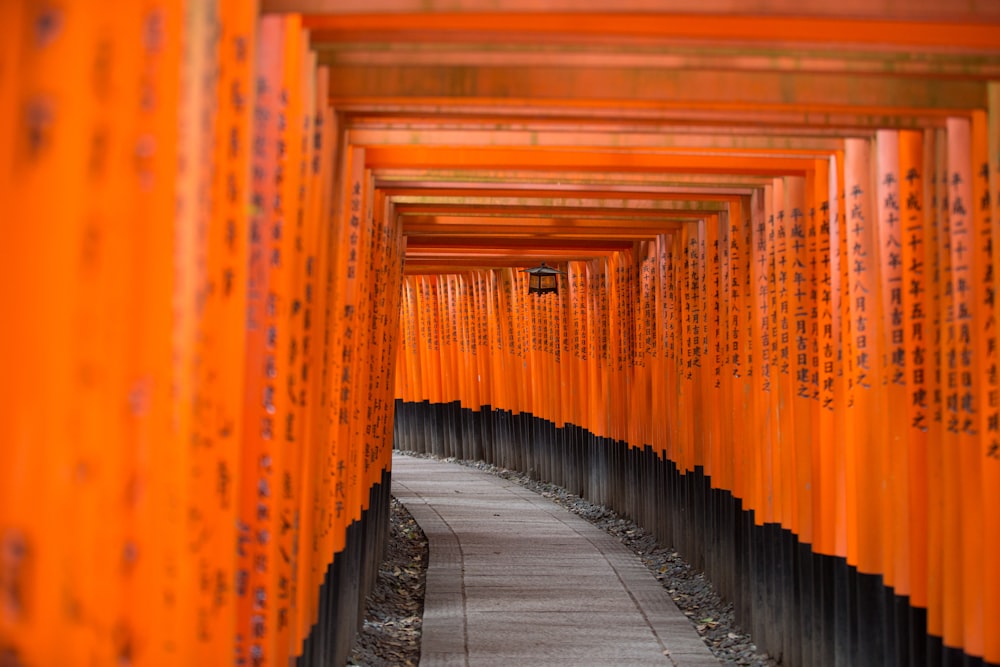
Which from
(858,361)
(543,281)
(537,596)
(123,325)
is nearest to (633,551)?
(537,596)

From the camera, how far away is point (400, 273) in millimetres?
10930

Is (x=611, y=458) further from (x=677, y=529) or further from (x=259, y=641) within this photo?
(x=259, y=641)

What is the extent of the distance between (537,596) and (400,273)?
3.59 metres

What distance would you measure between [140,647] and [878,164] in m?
4.49

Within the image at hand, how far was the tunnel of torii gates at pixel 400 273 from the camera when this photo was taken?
7.39 feet

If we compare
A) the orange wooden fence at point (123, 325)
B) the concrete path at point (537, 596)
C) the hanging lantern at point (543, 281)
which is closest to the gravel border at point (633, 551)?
the concrete path at point (537, 596)

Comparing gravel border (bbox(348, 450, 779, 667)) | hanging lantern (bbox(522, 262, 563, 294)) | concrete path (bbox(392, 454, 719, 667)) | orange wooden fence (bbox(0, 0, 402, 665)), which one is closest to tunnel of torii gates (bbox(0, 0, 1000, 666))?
orange wooden fence (bbox(0, 0, 402, 665))

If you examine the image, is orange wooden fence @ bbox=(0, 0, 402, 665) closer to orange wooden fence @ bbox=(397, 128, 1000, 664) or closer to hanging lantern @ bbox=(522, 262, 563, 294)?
orange wooden fence @ bbox=(397, 128, 1000, 664)

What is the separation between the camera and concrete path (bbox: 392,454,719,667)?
750 centimetres

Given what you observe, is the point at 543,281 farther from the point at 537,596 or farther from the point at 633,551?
the point at 537,596

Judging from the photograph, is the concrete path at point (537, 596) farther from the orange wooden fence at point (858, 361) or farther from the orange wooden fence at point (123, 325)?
the orange wooden fence at point (123, 325)

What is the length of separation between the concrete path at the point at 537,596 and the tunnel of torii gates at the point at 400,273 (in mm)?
657

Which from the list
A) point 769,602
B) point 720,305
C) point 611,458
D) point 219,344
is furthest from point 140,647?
point 611,458

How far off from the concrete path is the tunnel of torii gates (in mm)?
657
